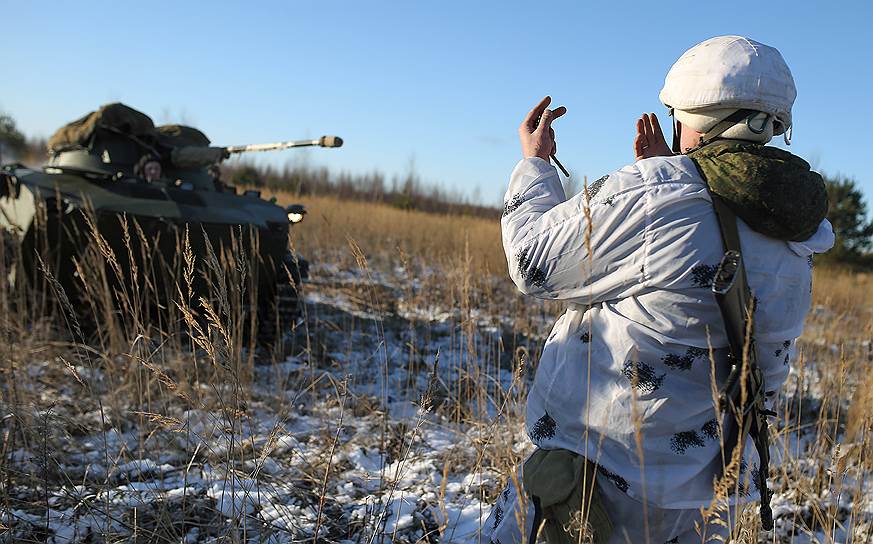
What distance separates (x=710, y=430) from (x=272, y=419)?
2969mm

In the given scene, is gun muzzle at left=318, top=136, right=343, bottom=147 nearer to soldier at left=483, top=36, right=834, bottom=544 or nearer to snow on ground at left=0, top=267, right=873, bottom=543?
snow on ground at left=0, top=267, right=873, bottom=543

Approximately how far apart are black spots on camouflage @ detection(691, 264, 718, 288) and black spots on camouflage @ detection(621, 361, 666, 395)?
185 millimetres

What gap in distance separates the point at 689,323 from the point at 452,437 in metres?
2.74

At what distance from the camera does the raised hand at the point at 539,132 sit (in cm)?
146

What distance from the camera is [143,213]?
4.72 metres

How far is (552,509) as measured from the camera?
1.38 metres

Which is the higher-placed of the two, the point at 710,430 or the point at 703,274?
the point at 703,274

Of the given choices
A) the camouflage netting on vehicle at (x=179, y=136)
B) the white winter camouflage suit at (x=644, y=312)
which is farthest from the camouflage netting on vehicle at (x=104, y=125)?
the white winter camouflage suit at (x=644, y=312)

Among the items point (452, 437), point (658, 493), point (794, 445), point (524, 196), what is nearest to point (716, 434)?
point (658, 493)

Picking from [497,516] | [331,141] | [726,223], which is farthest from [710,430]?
[331,141]

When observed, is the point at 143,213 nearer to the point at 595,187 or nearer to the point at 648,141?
the point at 648,141

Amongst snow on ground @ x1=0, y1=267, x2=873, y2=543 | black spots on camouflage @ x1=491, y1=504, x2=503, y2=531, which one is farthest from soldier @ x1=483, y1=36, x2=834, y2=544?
snow on ground @ x1=0, y1=267, x2=873, y2=543

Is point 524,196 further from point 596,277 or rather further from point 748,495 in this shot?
point 748,495

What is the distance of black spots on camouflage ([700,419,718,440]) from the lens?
1.32 m
